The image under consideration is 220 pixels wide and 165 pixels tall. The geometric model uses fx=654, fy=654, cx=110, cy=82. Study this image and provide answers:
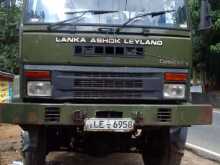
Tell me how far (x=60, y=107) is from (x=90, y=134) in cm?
110

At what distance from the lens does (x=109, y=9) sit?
8.57 m

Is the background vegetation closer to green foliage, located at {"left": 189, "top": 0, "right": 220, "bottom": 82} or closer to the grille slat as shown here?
green foliage, located at {"left": 189, "top": 0, "right": 220, "bottom": 82}

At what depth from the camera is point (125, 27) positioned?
8367 mm

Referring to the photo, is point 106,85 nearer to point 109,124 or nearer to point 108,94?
point 108,94

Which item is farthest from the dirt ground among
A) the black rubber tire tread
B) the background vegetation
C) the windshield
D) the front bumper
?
the background vegetation

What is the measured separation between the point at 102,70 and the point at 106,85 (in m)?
0.20

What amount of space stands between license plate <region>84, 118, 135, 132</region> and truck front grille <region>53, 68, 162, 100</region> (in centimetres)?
35

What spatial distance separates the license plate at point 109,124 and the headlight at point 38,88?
0.65 metres

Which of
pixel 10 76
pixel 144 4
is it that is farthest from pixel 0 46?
pixel 144 4

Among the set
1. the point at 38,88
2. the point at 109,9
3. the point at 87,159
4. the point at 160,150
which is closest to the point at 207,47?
the point at 87,159

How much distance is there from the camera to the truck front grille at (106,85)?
816 cm

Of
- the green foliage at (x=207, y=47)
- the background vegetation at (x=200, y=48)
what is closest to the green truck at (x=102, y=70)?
the background vegetation at (x=200, y=48)

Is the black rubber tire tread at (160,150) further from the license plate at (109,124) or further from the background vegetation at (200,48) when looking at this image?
the background vegetation at (200,48)

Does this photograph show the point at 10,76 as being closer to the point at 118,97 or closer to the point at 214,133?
the point at 214,133
